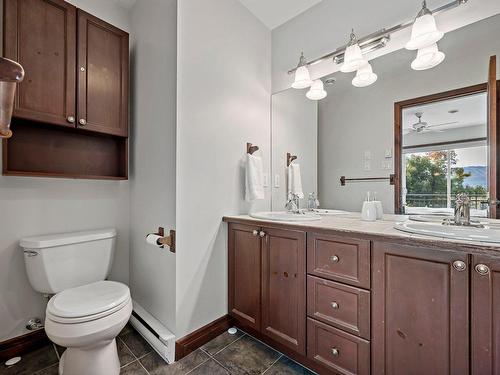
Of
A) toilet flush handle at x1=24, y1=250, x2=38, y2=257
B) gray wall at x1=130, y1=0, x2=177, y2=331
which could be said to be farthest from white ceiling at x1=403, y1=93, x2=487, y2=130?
toilet flush handle at x1=24, y1=250, x2=38, y2=257

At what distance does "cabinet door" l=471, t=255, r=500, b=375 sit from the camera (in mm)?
833

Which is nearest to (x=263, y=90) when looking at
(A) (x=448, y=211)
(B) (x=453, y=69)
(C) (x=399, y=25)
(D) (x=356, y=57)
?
(D) (x=356, y=57)

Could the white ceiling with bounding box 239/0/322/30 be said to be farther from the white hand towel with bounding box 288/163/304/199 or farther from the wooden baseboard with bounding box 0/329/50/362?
the wooden baseboard with bounding box 0/329/50/362

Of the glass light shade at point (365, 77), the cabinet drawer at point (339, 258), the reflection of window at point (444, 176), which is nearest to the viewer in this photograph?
the cabinet drawer at point (339, 258)

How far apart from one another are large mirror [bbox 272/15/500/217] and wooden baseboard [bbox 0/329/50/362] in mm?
2097

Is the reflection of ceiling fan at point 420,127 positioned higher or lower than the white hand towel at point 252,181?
higher

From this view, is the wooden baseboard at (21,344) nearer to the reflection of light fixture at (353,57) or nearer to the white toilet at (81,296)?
the white toilet at (81,296)

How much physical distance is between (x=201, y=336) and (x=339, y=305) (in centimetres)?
96

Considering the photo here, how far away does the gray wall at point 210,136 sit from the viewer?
1.52 meters

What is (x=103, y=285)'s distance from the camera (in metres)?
1.49

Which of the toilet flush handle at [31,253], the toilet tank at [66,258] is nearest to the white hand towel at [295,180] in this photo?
the toilet tank at [66,258]

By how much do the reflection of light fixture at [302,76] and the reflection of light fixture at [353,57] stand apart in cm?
32

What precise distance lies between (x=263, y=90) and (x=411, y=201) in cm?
144

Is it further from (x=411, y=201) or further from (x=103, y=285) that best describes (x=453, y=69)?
(x=103, y=285)
